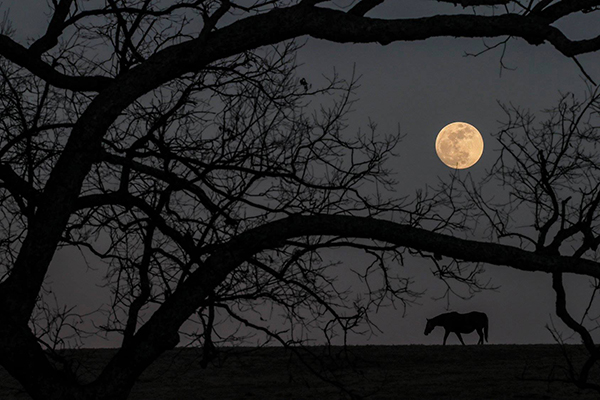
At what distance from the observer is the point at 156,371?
20516mm

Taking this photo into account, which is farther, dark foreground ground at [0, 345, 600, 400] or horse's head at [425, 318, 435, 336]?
horse's head at [425, 318, 435, 336]

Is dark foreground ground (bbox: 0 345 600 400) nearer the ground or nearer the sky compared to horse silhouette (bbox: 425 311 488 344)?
nearer the ground

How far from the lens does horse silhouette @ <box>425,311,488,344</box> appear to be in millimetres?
33344

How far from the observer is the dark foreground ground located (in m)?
15.8

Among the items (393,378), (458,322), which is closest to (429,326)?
(458,322)

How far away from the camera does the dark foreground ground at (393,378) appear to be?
1582 centimetres

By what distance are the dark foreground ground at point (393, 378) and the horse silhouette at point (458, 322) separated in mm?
9574

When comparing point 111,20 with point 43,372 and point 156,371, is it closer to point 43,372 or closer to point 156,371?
point 43,372

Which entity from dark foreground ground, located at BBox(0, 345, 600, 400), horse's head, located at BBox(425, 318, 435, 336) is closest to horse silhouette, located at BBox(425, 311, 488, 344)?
horse's head, located at BBox(425, 318, 435, 336)

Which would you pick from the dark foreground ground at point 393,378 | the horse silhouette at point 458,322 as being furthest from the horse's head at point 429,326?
the dark foreground ground at point 393,378

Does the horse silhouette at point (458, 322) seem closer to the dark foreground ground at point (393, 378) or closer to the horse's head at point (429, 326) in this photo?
the horse's head at point (429, 326)

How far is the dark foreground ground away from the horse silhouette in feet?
31.4

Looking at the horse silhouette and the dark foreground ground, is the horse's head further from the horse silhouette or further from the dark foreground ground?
the dark foreground ground

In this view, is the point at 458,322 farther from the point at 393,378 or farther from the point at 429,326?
the point at 393,378
